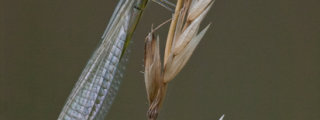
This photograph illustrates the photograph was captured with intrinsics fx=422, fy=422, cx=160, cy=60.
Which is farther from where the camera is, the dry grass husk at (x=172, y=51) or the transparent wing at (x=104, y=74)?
the transparent wing at (x=104, y=74)

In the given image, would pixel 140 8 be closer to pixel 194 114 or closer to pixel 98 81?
pixel 98 81

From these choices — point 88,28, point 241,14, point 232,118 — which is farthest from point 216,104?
point 88,28

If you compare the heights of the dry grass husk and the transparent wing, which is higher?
the dry grass husk

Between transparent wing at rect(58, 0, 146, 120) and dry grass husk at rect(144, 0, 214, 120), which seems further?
transparent wing at rect(58, 0, 146, 120)

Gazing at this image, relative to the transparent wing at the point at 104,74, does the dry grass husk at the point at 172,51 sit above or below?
above
